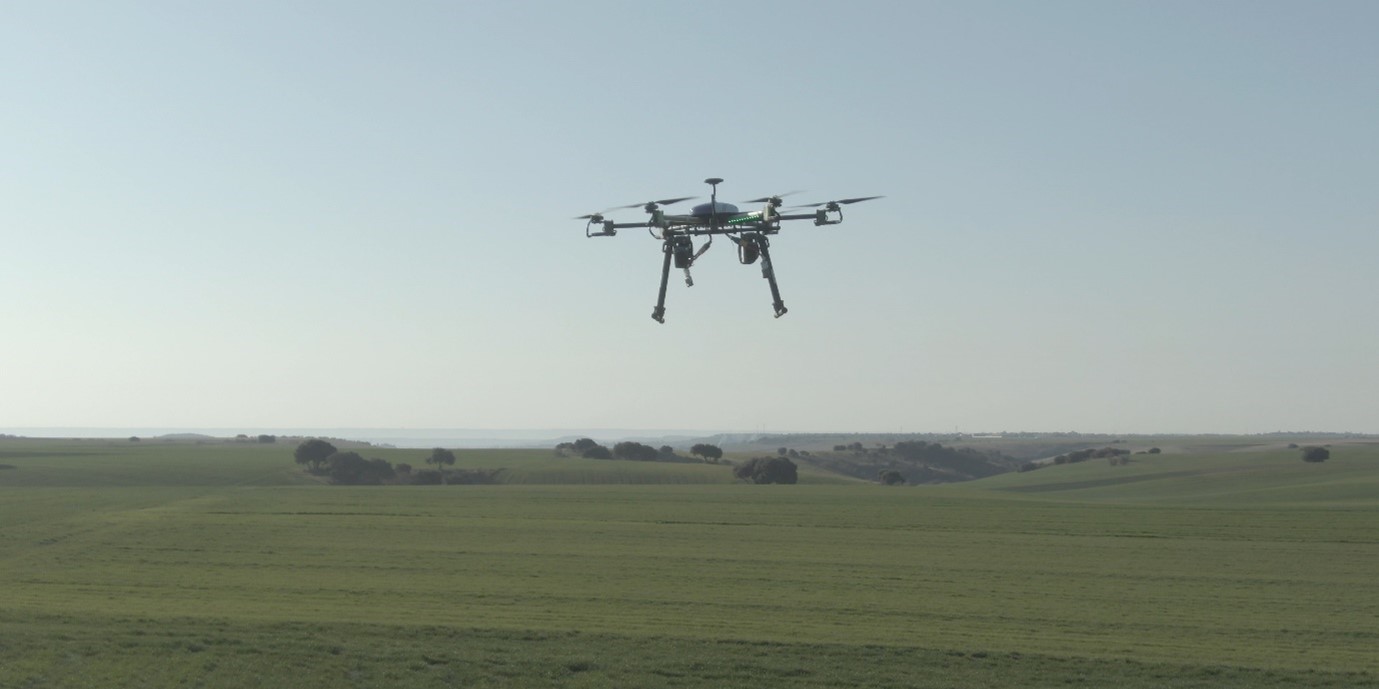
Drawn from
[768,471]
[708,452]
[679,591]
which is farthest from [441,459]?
[679,591]

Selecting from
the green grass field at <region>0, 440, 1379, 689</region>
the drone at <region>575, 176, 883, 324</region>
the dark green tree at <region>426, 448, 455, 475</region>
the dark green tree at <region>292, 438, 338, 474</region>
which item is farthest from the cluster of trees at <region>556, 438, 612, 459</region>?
the drone at <region>575, 176, 883, 324</region>

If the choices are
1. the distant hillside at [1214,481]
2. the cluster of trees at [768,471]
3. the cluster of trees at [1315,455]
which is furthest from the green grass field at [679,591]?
the cluster of trees at [1315,455]

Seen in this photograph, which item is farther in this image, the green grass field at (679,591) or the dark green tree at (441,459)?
the dark green tree at (441,459)

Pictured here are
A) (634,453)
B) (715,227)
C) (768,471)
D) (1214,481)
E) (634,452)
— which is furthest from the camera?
(634,452)

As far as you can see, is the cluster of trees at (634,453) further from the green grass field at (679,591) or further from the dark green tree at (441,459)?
the green grass field at (679,591)

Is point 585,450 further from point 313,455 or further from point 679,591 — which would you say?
point 679,591

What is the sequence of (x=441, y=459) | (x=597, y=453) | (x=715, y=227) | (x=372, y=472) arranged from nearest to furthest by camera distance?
(x=715, y=227), (x=372, y=472), (x=441, y=459), (x=597, y=453)
